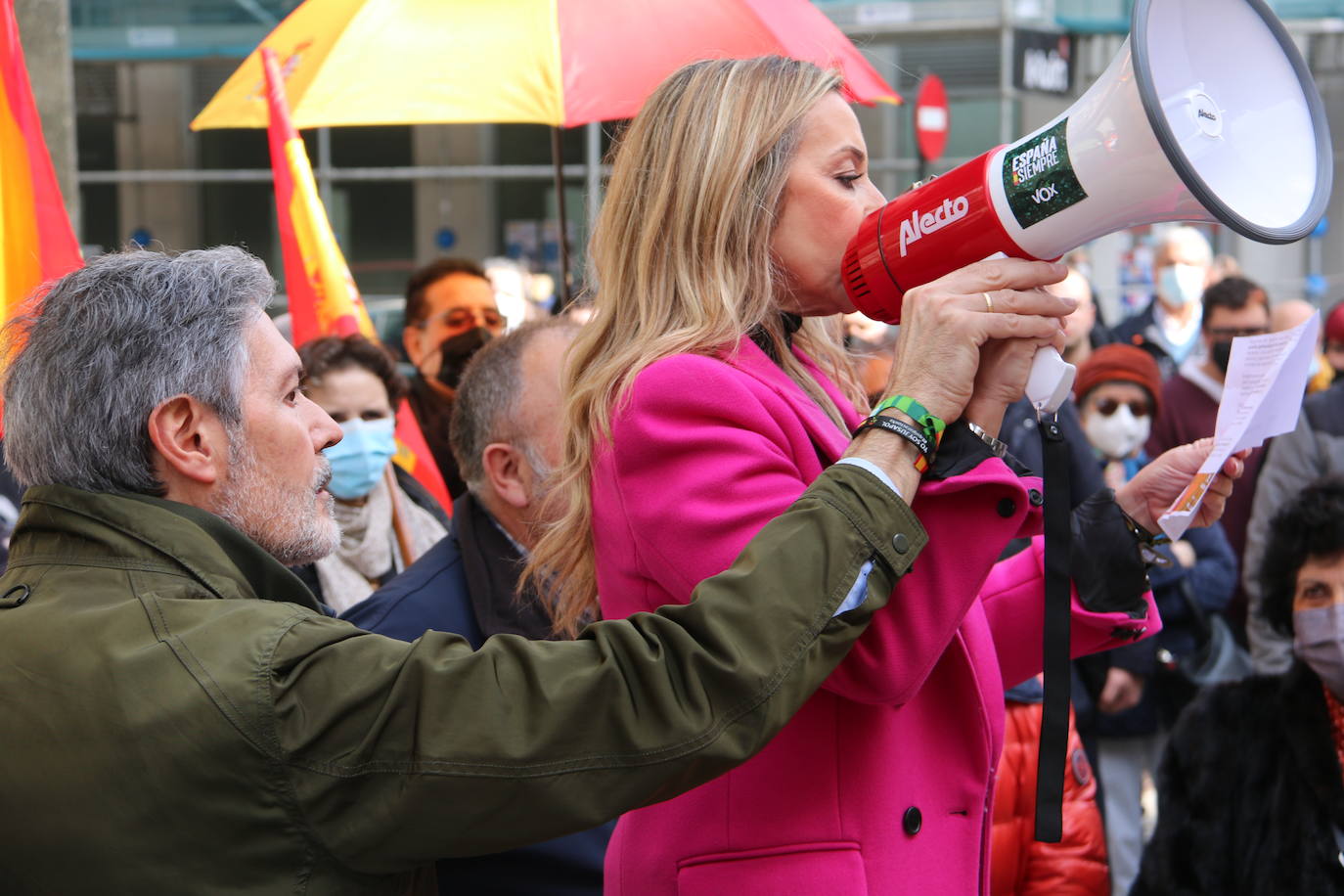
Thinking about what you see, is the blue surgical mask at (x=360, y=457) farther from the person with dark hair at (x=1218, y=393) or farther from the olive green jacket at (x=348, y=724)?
the person with dark hair at (x=1218, y=393)

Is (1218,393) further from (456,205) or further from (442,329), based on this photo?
(456,205)

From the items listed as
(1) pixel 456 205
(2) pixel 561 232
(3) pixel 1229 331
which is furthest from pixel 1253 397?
(1) pixel 456 205

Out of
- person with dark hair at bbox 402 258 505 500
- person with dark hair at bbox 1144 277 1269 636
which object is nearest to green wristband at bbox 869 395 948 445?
person with dark hair at bbox 402 258 505 500

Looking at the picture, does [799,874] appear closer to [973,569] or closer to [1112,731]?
[973,569]

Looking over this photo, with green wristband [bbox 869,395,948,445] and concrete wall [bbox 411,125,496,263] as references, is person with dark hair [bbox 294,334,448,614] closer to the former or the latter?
green wristband [bbox 869,395,948,445]

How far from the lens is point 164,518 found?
5.01ft

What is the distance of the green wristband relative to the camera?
61.7 inches

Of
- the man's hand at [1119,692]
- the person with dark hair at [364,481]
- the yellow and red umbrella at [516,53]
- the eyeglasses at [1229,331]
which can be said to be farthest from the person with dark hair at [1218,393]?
the person with dark hair at [364,481]

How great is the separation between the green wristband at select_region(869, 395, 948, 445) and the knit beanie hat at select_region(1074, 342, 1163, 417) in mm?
3821

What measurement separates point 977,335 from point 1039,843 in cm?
193

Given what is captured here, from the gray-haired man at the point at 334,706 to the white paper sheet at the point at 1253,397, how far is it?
512 millimetres

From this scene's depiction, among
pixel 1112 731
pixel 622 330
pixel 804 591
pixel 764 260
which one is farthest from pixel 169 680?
pixel 1112 731

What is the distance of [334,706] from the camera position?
53.5 inches

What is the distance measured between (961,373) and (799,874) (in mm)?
593
